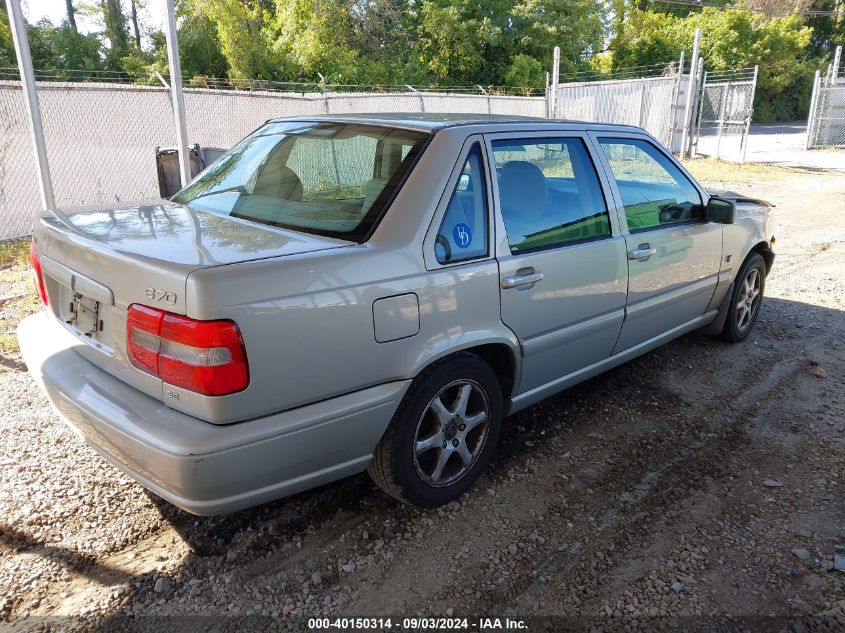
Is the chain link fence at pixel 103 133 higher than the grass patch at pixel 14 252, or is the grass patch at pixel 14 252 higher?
the chain link fence at pixel 103 133

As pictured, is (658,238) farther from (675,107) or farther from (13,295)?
(675,107)

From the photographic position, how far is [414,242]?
2703mm

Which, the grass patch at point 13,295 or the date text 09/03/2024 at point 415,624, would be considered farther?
the grass patch at point 13,295

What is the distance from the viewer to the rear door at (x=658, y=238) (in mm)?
3846

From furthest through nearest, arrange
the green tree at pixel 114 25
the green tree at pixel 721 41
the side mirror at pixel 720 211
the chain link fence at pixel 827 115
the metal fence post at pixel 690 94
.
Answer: the green tree at pixel 721 41
the green tree at pixel 114 25
the chain link fence at pixel 827 115
the metal fence post at pixel 690 94
the side mirror at pixel 720 211

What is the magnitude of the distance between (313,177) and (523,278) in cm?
113

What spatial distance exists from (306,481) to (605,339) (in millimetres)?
2003

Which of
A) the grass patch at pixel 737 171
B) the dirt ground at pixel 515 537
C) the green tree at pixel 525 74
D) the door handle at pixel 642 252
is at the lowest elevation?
the grass patch at pixel 737 171

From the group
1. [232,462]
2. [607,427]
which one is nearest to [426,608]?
[232,462]

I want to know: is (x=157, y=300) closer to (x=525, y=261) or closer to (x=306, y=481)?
(x=306, y=481)

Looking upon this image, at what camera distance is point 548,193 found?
342 centimetres

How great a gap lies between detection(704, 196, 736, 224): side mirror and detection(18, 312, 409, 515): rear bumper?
9.03 feet

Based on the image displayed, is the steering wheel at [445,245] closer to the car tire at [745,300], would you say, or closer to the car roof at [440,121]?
the car roof at [440,121]

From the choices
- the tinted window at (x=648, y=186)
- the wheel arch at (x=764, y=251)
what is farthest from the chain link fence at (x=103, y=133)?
the wheel arch at (x=764, y=251)
